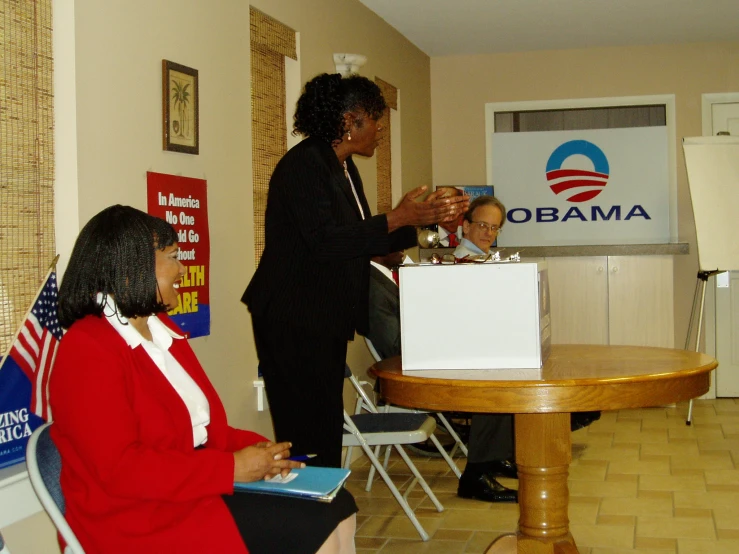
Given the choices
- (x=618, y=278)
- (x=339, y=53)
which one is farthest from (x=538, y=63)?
(x=339, y=53)

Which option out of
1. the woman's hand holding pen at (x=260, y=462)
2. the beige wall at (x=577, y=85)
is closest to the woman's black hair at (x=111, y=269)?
the woman's hand holding pen at (x=260, y=462)

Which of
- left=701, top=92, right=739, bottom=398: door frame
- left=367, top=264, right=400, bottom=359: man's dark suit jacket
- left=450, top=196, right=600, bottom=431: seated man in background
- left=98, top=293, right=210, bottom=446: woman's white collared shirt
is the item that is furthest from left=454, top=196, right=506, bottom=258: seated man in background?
left=701, top=92, right=739, bottom=398: door frame

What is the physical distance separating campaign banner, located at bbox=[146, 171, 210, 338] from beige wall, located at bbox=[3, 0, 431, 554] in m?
0.05

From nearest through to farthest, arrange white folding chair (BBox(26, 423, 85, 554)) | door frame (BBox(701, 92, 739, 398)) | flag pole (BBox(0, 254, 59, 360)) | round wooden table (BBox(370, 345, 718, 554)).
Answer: white folding chair (BBox(26, 423, 85, 554)) → round wooden table (BBox(370, 345, 718, 554)) → flag pole (BBox(0, 254, 59, 360)) → door frame (BBox(701, 92, 739, 398))

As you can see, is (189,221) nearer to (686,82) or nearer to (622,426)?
(622,426)

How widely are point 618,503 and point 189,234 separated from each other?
2.23 metres

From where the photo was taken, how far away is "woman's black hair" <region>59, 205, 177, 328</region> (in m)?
1.71

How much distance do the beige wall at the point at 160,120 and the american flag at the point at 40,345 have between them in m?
0.16

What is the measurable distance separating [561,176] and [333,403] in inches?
186

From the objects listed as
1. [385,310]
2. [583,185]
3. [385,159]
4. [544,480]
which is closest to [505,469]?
[385,310]

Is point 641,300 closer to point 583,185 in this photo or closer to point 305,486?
point 583,185

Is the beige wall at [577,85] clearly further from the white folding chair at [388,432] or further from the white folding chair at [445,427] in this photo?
the white folding chair at [388,432]

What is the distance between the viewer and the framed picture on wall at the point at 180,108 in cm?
293

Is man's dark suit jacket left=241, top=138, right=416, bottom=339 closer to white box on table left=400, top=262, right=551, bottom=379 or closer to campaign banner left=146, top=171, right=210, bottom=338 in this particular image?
white box on table left=400, top=262, right=551, bottom=379
